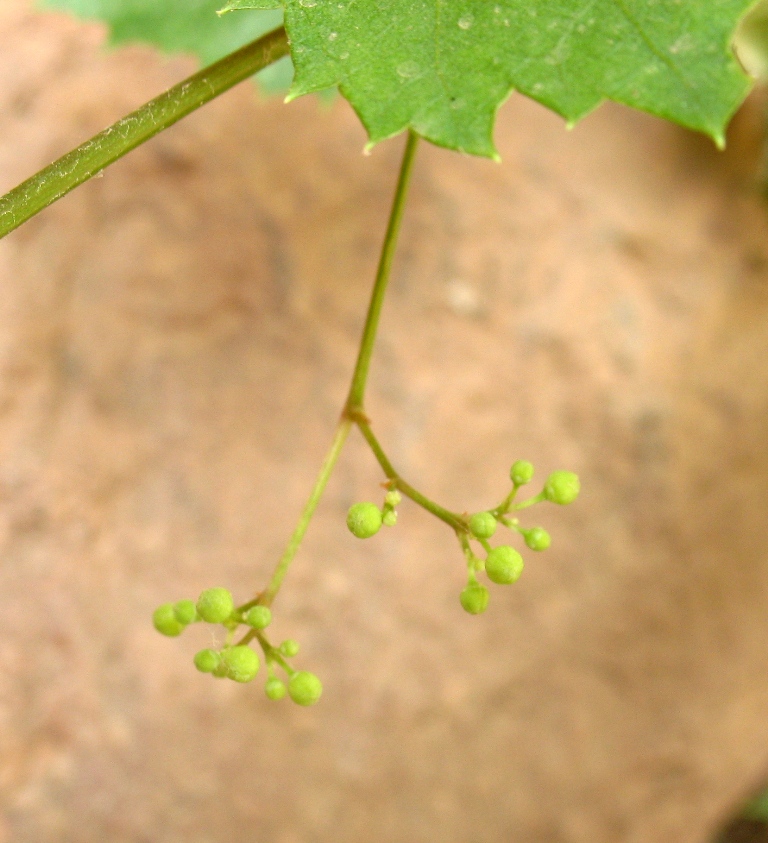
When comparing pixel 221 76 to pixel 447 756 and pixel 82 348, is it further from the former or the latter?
pixel 447 756

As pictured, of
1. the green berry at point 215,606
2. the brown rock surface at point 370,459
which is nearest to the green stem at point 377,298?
the green berry at point 215,606

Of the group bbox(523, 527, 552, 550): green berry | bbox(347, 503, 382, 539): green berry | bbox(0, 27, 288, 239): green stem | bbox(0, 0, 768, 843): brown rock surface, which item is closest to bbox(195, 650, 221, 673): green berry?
bbox(347, 503, 382, 539): green berry

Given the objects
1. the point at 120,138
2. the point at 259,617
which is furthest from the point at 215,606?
the point at 120,138

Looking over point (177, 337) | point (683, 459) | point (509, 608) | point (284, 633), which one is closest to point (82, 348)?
point (177, 337)

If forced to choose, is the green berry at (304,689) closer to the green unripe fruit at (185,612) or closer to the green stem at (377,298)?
the green unripe fruit at (185,612)

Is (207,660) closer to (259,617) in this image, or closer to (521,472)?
(259,617)

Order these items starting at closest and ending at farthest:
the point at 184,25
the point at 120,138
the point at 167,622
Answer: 1. the point at 120,138
2. the point at 167,622
3. the point at 184,25
